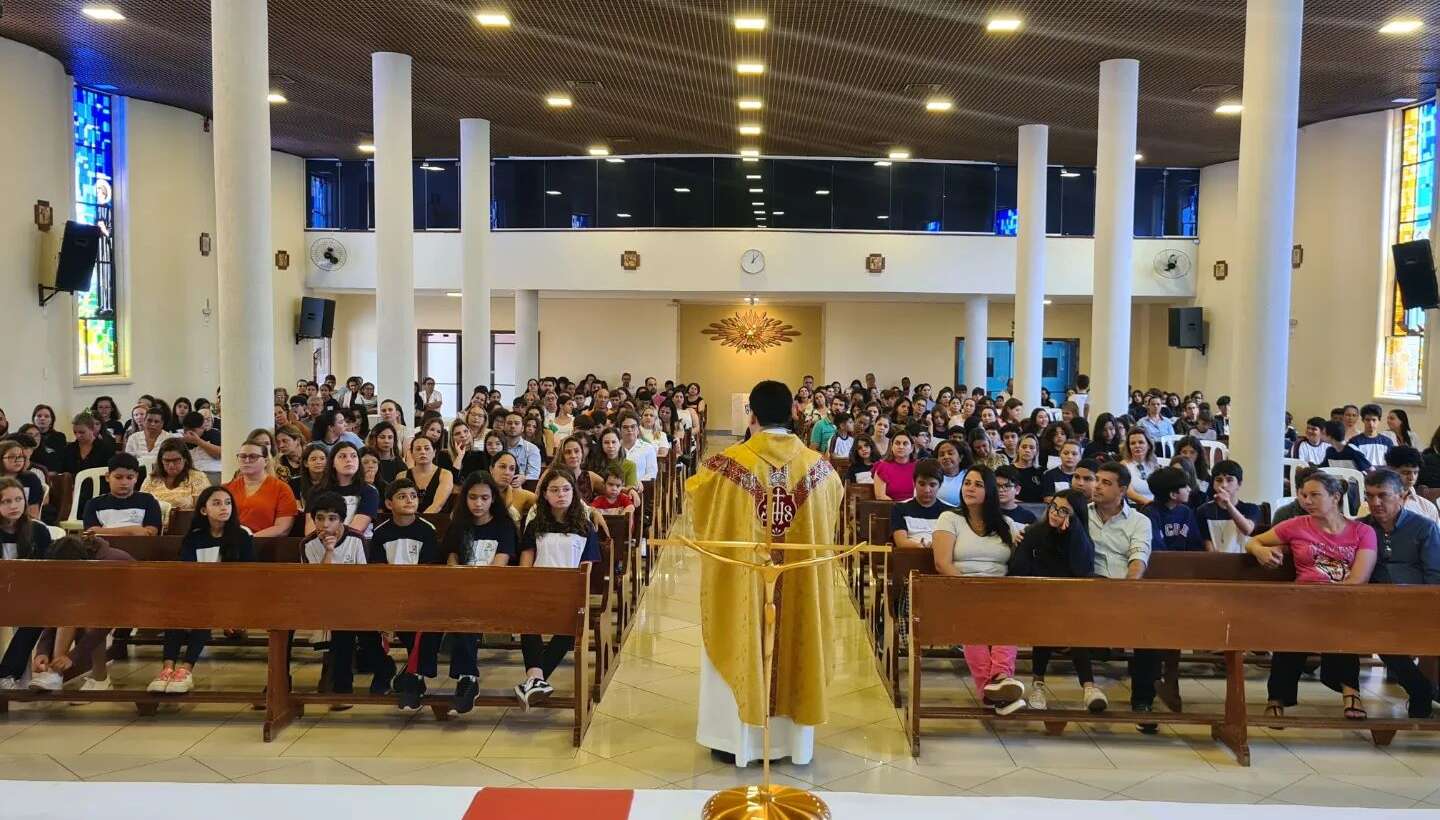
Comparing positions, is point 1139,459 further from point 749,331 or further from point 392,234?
point 749,331

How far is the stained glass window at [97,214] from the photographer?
1372 cm

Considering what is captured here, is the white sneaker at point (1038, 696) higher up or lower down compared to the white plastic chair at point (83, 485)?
lower down

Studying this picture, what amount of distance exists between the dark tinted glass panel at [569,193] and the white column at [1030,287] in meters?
6.84

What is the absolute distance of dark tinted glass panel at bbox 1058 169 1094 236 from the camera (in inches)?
738

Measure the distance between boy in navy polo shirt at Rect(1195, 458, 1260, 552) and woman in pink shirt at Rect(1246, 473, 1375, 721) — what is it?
957 millimetres

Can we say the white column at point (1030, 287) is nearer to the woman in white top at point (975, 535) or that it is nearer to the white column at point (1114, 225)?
the white column at point (1114, 225)

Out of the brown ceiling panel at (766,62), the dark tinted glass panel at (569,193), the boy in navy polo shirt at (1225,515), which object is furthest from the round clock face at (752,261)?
the boy in navy polo shirt at (1225,515)

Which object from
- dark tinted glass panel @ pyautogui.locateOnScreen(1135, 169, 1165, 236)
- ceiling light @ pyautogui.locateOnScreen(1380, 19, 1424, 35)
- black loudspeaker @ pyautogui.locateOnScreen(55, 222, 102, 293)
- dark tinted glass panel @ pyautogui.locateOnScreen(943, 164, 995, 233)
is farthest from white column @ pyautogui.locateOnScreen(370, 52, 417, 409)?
dark tinted glass panel @ pyautogui.locateOnScreen(1135, 169, 1165, 236)

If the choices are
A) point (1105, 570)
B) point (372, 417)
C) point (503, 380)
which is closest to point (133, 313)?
point (372, 417)

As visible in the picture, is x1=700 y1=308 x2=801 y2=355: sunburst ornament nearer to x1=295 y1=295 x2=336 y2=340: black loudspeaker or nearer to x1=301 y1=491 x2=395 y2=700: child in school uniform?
x1=295 y1=295 x2=336 y2=340: black loudspeaker

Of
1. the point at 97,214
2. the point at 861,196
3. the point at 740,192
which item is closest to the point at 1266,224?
the point at 861,196

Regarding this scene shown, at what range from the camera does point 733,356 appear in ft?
75.4

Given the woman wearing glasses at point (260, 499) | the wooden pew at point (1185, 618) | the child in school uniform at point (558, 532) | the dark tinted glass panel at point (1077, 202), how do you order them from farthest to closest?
1. the dark tinted glass panel at point (1077, 202)
2. the woman wearing glasses at point (260, 499)
3. the child in school uniform at point (558, 532)
4. the wooden pew at point (1185, 618)

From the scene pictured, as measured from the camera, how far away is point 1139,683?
5.43m
